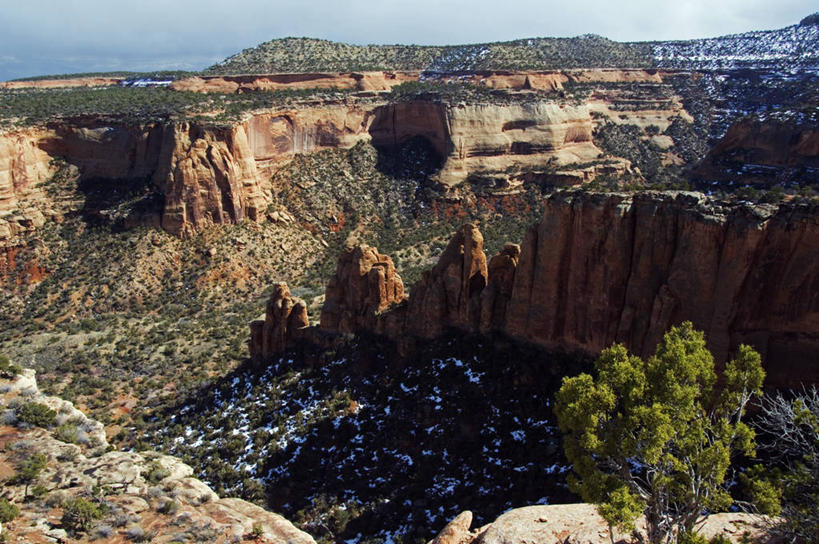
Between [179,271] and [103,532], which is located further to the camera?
[179,271]

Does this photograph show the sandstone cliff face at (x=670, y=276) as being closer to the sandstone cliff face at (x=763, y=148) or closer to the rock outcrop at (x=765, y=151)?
the rock outcrop at (x=765, y=151)

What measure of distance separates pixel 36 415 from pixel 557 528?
23804 millimetres

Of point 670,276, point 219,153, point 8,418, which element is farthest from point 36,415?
point 219,153

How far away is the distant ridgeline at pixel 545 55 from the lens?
448 feet

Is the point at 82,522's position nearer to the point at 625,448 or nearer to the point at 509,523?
the point at 509,523

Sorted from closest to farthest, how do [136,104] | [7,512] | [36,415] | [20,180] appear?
[7,512]
[36,415]
[20,180]
[136,104]


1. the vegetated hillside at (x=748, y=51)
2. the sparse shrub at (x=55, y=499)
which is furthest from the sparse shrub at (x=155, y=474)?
the vegetated hillside at (x=748, y=51)

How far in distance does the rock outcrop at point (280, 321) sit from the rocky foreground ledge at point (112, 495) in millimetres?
17294

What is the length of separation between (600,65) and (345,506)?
133 meters

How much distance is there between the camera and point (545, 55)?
149 metres

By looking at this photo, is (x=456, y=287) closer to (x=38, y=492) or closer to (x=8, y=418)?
(x=38, y=492)

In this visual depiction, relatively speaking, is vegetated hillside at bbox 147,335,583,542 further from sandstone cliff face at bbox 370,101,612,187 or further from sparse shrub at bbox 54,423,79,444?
sandstone cliff face at bbox 370,101,612,187

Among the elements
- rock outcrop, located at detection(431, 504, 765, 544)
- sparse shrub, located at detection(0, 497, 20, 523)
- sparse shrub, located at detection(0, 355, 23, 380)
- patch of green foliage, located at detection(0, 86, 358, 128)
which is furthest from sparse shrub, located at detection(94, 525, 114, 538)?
patch of green foliage, located at detection(0, 86, 358, 128)

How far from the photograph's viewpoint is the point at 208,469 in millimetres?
36750
